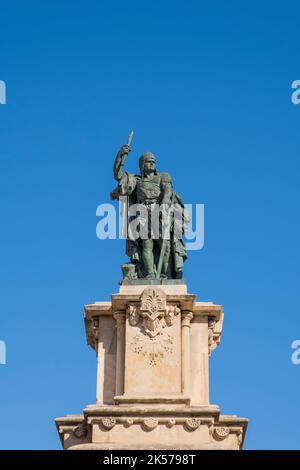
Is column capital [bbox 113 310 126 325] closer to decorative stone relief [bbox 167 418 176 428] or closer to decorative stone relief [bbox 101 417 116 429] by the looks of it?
decorative stone relief [bbox 101 417 116 429]

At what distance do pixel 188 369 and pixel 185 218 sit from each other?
4057 millimetres

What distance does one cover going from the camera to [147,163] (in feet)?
93.7

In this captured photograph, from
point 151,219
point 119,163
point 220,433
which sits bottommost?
point 220,433

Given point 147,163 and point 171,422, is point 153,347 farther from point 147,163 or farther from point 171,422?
point 147,163

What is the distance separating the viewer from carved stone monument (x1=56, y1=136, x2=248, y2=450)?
82.2ft

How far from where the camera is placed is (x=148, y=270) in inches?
1082

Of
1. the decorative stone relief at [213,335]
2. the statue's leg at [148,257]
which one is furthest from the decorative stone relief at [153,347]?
the statue's leg at [148,257]

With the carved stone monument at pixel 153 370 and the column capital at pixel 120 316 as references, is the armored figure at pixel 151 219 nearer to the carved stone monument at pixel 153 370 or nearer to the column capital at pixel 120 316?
the carved stone monument at pixel 153 370

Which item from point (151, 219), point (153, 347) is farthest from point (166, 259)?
point (153, 347)

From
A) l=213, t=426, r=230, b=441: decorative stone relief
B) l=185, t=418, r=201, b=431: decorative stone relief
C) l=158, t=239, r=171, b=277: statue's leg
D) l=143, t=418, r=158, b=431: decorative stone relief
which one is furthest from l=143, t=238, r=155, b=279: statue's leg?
l=213, t=426, r=230, b=441: decorative stone relief

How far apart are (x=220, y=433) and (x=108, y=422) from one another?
261cm

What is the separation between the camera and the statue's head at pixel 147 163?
28.5 metres
